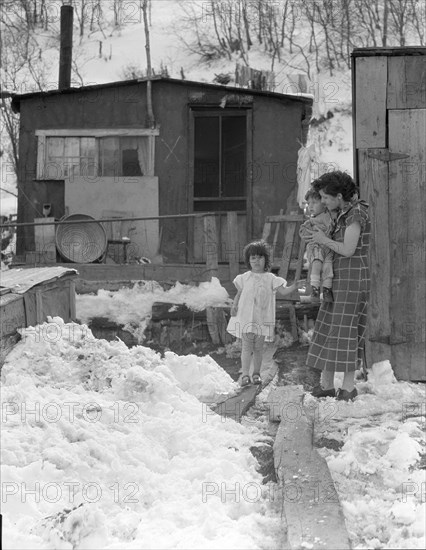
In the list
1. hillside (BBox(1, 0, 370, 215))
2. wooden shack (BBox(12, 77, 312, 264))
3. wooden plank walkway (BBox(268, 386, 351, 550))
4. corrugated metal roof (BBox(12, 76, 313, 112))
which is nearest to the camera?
wooden plank walkway (BBox(268, 386, 351, 550))

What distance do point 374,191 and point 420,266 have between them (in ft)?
2.35

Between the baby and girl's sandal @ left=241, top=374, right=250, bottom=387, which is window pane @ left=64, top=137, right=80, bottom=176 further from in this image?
the baby

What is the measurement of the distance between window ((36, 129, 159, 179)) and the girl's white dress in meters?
7.99

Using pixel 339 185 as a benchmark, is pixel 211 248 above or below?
below

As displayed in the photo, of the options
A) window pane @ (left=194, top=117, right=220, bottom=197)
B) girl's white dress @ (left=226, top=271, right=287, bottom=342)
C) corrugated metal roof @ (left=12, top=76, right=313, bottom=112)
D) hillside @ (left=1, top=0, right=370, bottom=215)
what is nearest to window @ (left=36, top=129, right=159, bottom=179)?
corrugated metal roof @ (left=12, top=76, right=313, bottom=112)

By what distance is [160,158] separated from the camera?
14.1 metres

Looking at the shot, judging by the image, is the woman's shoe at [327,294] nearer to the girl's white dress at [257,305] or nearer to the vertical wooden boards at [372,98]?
the girl's white dress at [257,305]

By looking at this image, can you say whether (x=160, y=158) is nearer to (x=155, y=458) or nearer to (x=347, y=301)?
(x=347, y=301)

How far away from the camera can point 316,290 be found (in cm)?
589

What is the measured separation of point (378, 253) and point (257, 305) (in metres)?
1.09

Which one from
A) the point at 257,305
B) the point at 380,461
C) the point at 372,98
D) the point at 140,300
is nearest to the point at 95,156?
the point at 140,300

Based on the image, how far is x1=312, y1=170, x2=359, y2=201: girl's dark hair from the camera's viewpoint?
5.64m

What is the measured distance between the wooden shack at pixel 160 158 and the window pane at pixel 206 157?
0.06 ft

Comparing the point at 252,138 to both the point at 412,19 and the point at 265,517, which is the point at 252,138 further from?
the point at 412,19
